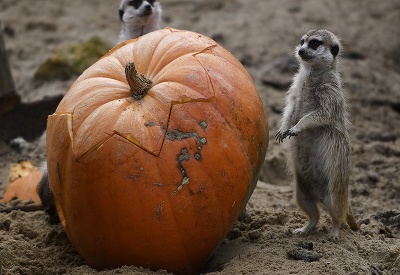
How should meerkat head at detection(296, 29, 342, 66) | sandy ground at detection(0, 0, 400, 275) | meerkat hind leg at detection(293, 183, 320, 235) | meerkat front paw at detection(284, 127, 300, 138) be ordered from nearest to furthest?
sandy ground at detection(0, 0, 400, 275), meerkat front paw at detection(284, 127, 300, 138), meerkat hind leg at detection(293, 183, 320, 235), meerkat head at detection(296, 29, 342, 66)

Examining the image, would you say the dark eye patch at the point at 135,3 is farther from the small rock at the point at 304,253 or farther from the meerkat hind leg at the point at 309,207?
the small rock at the point at 304,253

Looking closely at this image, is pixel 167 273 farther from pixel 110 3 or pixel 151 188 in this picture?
pixel 110 3

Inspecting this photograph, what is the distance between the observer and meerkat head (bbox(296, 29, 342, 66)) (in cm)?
409

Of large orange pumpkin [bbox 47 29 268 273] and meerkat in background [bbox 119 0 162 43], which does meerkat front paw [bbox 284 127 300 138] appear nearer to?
large orange pumpkin [bbox 47 29 268 273]

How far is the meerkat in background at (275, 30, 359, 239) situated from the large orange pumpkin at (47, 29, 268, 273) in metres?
0.47

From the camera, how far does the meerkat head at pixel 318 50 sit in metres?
4.09

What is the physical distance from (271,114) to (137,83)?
127 inches

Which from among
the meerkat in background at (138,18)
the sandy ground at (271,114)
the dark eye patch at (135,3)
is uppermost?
the dark eye patch at (135,3)

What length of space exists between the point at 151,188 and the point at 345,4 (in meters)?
6.66

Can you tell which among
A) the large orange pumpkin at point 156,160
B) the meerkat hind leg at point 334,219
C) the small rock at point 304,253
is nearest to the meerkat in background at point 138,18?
the large orange pumpkin at point 156,160

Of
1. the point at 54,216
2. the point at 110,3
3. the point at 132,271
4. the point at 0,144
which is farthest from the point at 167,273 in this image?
the point at 110,3

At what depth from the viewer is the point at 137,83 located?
3361 mm

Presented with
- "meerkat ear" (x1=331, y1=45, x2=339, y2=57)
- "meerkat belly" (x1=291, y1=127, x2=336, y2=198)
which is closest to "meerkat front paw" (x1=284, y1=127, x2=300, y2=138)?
"meerkat belly" (x1=291, y1=127, x2=336, y2=198)

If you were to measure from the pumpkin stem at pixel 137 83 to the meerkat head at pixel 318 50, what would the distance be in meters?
1.08
